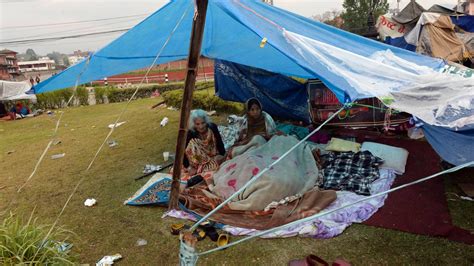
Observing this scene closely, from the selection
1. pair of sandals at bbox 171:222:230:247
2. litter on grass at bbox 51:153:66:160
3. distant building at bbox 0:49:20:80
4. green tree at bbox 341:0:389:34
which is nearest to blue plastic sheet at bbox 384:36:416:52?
pair of sandals at bbox 171:222:230:247

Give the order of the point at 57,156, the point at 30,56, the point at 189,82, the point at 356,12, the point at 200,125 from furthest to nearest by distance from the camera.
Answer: the point at 30,56 → the point at 356,12 → the point at 57,156 → the point at 200,125 → the point at 189,82

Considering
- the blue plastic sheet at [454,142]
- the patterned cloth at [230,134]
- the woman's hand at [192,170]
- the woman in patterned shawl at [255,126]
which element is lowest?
the woman's hand at [192,170]

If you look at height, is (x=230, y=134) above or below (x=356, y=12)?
below

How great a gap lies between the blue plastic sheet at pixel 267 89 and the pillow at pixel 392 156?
1.75 m

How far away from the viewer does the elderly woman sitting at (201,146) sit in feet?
11.9

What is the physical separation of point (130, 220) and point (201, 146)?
116 centimetres

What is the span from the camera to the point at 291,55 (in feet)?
6.74

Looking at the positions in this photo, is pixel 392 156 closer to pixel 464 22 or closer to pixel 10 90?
pixel 464 22

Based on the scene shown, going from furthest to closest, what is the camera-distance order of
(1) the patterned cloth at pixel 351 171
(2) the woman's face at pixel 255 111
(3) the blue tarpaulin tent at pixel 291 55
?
1. (2) the woman's face at pixel 255 111
2. (1) the patterned cloth at pixel 351 171
3. (3) the blue tarpaulin tent at pixel 291 55

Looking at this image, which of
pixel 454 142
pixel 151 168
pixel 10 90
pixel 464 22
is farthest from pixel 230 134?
pixel 10 90

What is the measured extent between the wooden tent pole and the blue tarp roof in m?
0.40

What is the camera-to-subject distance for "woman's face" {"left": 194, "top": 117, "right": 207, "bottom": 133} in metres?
3.62

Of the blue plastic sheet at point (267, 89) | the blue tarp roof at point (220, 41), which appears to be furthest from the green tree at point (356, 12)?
the blue tarp roof at point (220, 41)

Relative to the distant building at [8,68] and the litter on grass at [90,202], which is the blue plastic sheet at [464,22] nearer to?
the litter on grass at [90,202]
